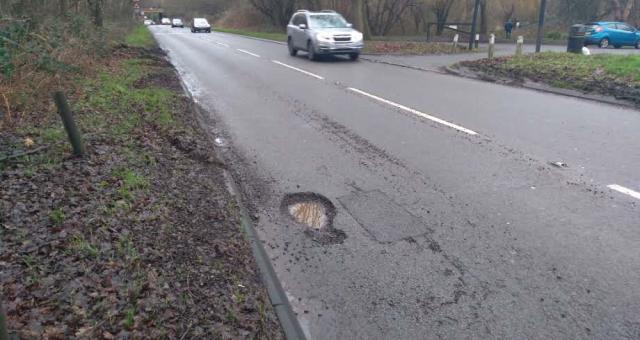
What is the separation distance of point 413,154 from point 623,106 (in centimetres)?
613

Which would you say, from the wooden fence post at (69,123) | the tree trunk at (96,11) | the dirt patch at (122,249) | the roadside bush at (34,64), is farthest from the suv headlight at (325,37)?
the wooden fence post at (69,123)

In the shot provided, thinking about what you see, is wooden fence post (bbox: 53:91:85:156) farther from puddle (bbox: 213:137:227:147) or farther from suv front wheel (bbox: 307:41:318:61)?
suv front wheel (bbox: 307:41:318:61)

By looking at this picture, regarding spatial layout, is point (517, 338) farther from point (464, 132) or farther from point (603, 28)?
point (603, 28)

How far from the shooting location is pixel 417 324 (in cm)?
322

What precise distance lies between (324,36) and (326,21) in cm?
193

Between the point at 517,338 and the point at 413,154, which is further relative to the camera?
the point at 413,154

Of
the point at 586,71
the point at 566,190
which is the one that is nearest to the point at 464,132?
the point at 566,190

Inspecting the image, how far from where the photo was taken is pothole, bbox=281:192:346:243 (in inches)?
177

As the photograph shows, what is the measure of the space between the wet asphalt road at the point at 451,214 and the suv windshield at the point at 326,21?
1085 cm

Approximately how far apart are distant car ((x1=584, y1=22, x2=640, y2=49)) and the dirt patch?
28528mm

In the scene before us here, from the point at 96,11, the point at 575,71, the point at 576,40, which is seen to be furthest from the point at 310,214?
the point at 576,40

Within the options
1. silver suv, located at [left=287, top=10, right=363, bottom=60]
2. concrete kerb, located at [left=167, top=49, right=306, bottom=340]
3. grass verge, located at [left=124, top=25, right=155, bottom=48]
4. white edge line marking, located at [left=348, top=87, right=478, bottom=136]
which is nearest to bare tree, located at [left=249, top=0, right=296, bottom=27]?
grass verge, located at [left=124, top=25, right=155, bottom=48]

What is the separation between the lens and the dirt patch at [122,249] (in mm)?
2854

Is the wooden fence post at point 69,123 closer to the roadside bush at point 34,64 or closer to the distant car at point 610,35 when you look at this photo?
the roadside bush at point 34,64
